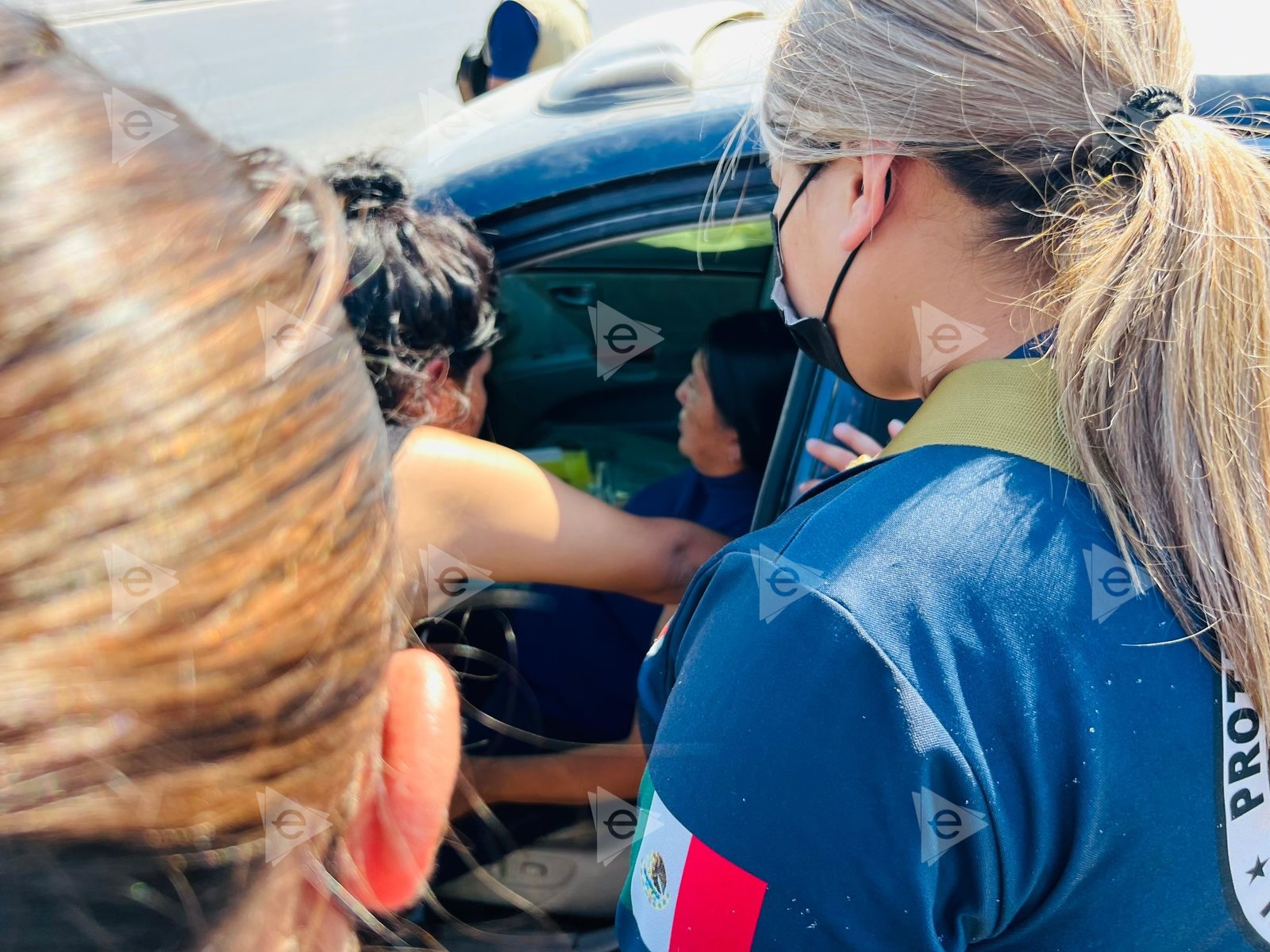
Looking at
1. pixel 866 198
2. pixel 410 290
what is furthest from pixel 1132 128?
pixel 410 290

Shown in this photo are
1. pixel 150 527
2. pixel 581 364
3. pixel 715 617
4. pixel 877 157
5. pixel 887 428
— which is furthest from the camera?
pixel 581 364

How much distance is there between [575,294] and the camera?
9.47ft

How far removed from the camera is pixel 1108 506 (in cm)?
84

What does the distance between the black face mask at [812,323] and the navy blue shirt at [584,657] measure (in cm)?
81

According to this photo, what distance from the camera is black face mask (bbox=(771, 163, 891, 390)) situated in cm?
120

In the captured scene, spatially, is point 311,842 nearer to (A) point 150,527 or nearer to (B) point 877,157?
(A) point 150,527

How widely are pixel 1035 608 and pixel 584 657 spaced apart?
1386mm

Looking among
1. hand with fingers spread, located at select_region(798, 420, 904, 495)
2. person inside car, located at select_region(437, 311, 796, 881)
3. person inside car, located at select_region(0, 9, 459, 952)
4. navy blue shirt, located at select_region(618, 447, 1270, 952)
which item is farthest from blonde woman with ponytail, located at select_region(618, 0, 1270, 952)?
person inside car, located at select_region(437, 311, 796, 881)

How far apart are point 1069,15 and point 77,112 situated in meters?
0.87

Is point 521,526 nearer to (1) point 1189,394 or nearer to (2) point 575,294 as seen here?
(1) point 1189,394

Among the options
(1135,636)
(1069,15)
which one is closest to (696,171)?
(1069,15)

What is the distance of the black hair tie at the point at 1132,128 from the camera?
938 millimetres

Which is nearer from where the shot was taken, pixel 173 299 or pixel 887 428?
pixel 173 299

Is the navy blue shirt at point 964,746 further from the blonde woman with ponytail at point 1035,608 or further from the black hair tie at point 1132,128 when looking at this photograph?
the black hair tie at point 1132,128
